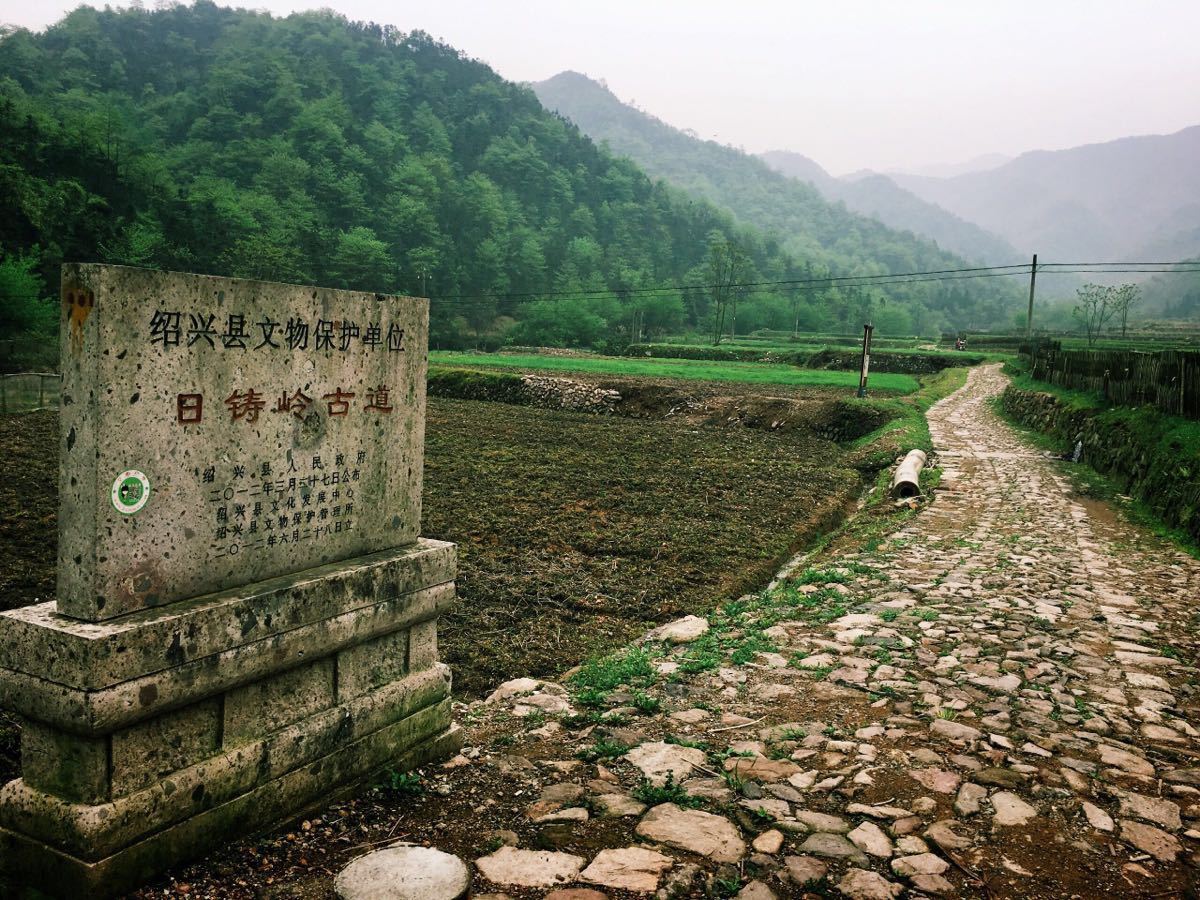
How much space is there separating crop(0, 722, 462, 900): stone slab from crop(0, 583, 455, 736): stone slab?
437 millimetres

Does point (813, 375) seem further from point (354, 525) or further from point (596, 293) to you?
point (596, 293)

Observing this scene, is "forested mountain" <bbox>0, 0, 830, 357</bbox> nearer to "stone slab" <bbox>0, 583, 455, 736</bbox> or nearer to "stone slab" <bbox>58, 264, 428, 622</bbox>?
"stone slab" <bbox>58, 264, 428, 622</bbox>

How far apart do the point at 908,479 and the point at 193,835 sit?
11.6 meters

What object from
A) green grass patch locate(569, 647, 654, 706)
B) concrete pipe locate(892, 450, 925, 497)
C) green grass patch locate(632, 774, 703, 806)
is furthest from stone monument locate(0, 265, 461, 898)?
concrete pipe locate(892, 450, 925, 497)

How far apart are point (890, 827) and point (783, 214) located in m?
190

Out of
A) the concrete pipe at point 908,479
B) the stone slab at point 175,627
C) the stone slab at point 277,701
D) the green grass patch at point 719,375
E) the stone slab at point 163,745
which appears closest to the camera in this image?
the stone slab at point 175,627

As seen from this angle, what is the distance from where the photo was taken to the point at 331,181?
78188 millimetres

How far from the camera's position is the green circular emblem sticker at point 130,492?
274 centimetres

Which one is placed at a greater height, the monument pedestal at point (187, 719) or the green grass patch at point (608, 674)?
the monument pedestal at point (187, 719)

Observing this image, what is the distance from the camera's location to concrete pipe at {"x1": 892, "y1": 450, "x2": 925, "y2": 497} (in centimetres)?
1248

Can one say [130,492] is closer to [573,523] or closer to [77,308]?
[77,308]

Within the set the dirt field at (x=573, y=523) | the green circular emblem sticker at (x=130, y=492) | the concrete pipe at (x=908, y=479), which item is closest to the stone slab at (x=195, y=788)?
the green circular emblem sticker at (x=130, y=492)

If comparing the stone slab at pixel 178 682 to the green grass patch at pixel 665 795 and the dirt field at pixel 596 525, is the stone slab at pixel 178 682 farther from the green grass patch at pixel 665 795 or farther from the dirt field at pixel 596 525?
the dirt field at pixel 596 525

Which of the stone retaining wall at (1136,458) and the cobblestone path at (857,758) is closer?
the cobblestone path at (857,758)
